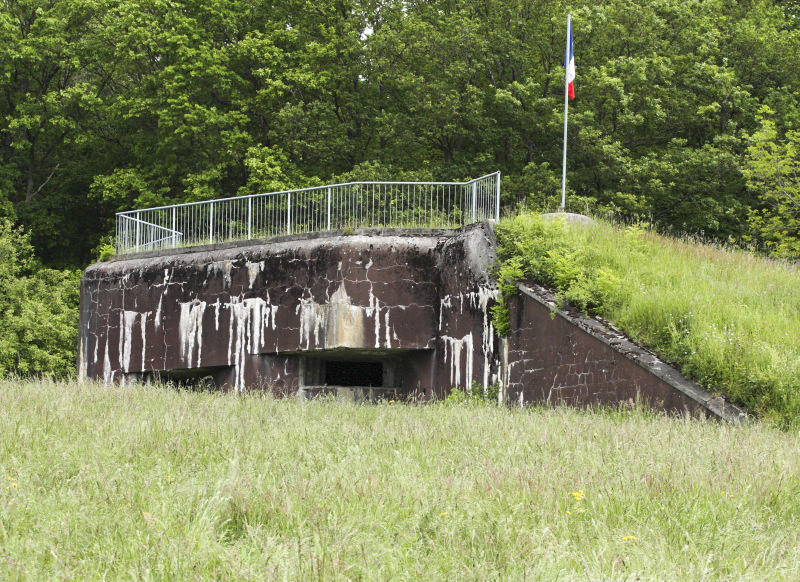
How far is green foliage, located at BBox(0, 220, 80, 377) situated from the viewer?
2759 centimetres

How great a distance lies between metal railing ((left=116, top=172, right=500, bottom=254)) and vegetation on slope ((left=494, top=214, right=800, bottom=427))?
59.8 inches

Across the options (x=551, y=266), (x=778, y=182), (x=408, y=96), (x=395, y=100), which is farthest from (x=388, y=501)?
(x=395, y=100)

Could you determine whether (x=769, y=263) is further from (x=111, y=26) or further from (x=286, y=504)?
(x=111, y=26)

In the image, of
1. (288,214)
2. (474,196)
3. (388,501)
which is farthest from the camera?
(288,214)

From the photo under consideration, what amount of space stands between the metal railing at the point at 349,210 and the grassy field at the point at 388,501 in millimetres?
9035

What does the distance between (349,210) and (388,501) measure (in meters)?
12.9

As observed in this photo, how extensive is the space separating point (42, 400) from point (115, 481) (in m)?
5.21

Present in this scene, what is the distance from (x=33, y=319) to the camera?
2809 centimetres

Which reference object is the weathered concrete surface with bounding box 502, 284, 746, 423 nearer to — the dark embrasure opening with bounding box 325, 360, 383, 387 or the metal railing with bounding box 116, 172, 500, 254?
the metal railing with bounding box 116, 172, 500, 254

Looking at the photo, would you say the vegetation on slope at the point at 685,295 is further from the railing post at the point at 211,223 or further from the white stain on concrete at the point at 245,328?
the railing post at the point at 211,223

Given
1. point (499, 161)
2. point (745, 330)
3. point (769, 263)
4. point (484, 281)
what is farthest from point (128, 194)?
point (745, 330)

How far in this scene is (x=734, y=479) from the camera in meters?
6.86

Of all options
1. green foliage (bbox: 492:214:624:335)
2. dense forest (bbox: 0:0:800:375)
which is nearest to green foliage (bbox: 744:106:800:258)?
dense forest (bbox: 0:0:800:375)

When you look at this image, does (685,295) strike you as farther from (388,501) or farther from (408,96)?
(408,96)
